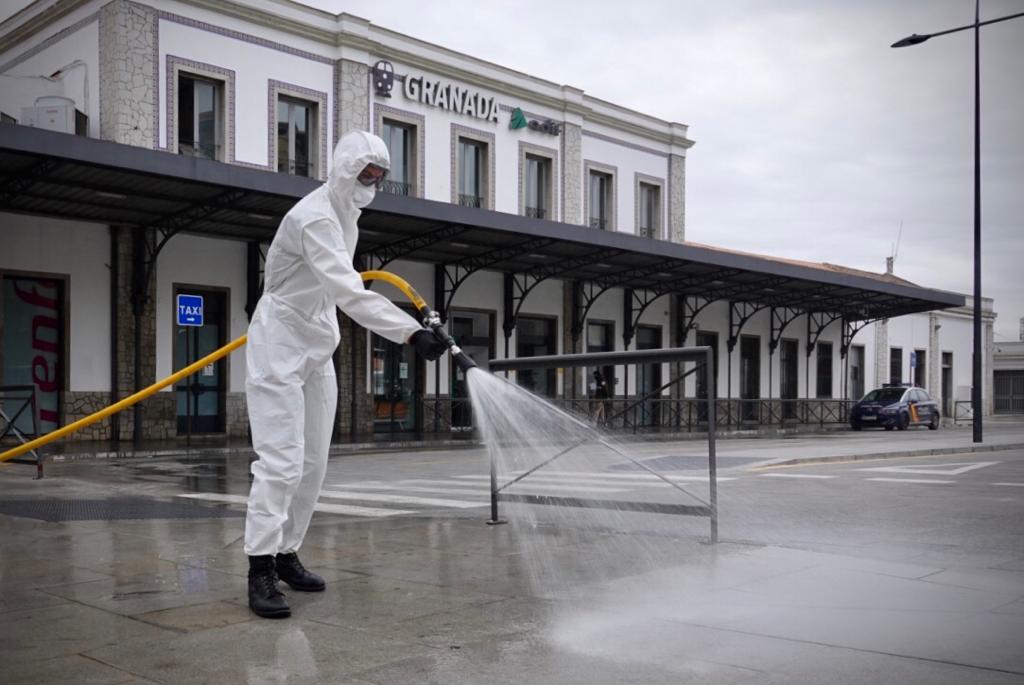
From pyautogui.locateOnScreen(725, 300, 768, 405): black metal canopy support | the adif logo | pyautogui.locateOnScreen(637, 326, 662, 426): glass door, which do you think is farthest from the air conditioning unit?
pyautogui.locateOnScreen(725, 300, 768, 405): black metal canopy support

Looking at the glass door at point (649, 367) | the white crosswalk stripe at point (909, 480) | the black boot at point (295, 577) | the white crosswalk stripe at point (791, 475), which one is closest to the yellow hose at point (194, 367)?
the black boot at point (295, 577)

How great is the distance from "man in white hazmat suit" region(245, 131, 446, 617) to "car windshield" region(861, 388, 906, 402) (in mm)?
30484

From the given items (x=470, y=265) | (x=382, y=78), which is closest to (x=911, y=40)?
(x=470, y=265)

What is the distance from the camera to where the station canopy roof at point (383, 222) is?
16531 mm

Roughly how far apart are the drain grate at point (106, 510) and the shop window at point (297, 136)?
15.9 m

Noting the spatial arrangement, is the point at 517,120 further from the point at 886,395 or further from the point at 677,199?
the point at 886,395

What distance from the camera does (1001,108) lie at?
2370cm

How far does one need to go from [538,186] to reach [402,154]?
5.37 m

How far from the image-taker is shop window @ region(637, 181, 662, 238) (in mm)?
34125

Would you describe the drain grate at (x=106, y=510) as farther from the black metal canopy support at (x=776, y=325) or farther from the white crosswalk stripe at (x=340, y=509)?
the black metal canopy support at (x=776, y=325)

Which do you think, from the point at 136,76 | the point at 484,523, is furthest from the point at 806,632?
the point at 136,76

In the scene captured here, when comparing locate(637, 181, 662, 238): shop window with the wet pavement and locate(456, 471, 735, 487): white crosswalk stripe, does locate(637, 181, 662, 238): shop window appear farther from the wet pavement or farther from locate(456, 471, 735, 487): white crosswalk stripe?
the wet pavement

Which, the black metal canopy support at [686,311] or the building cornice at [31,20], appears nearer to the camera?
the building cornice at [31,20]

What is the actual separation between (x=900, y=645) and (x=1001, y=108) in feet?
75.8
